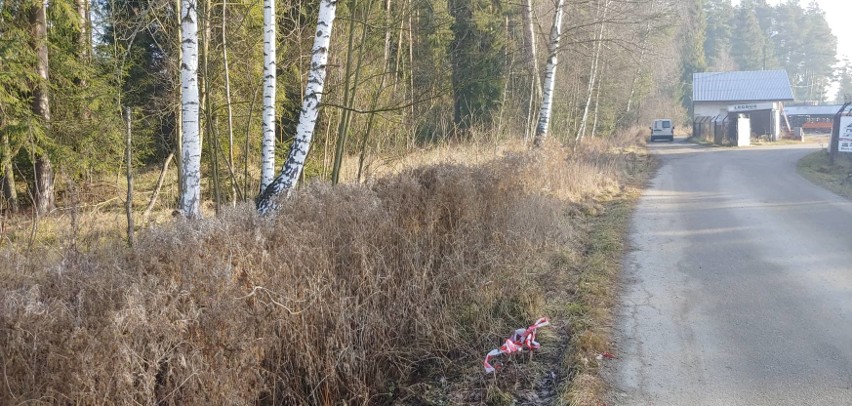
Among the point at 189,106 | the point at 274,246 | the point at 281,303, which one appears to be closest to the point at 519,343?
the point at 281,303

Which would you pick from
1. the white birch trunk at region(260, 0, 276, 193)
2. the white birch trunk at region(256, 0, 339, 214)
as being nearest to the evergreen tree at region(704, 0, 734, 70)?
the white birch trunk at region(256, 0, 339, 214)

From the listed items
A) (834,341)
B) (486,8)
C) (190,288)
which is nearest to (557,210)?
(834,341)

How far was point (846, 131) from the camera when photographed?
1758cm

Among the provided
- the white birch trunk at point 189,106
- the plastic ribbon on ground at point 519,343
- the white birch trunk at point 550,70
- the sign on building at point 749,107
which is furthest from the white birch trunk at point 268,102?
the sign on building at point 749,107

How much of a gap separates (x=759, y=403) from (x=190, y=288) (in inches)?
157

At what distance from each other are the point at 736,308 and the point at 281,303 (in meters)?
4.36

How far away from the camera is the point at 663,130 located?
40.4 metres

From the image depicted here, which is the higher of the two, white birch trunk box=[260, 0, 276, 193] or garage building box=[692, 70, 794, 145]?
garage building box=[692, 70, 794, 145]

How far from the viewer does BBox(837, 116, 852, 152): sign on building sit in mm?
17484

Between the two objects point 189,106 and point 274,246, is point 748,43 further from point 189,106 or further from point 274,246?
point 274,246

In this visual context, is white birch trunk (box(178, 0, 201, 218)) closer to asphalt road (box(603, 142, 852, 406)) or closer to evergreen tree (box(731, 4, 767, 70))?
asphalt road (box(603, 142, 852, 406))

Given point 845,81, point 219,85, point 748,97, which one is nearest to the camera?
point 219,85

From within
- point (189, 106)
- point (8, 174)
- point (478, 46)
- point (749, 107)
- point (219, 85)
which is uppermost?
point (478, 46)

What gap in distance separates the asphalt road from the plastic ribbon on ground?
2.08 feet
